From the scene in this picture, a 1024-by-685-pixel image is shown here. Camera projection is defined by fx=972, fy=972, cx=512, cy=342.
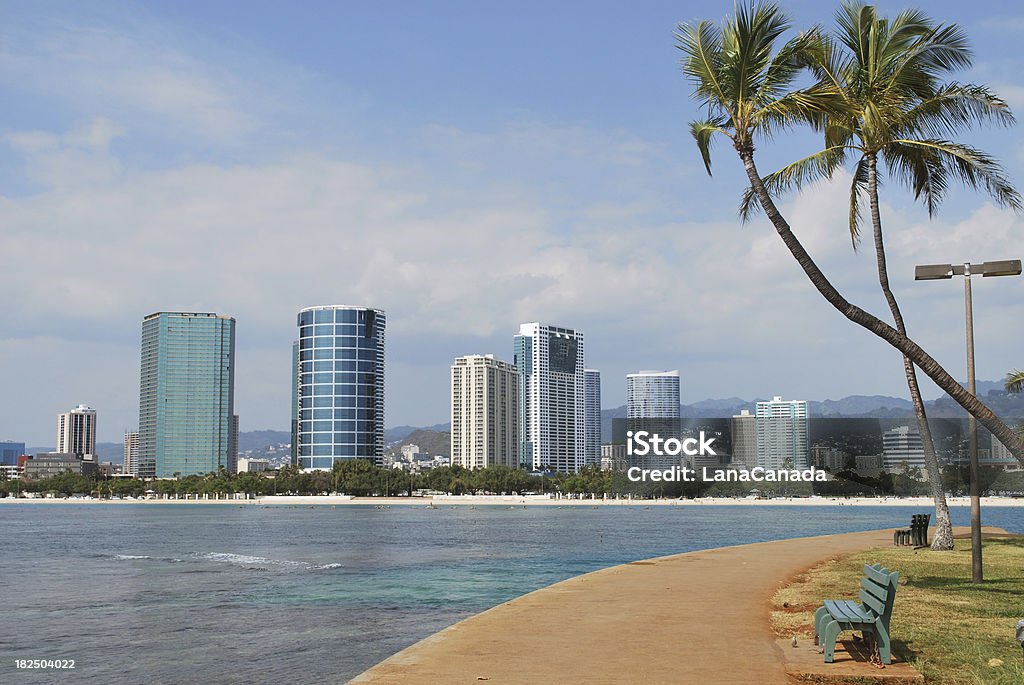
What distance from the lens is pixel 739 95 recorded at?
14.8m

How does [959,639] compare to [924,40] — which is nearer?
[959,639]

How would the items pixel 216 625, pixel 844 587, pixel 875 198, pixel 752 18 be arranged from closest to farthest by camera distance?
pixel 752 18, pixel 844 587, pixel 216 625, pixel 875 198

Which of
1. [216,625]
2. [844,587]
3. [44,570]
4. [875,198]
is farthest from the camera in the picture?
[44,570]

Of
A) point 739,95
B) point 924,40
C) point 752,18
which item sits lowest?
point 739,95

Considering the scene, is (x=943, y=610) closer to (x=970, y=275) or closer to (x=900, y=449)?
(x=970, y=275)

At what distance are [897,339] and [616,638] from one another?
18.0ft

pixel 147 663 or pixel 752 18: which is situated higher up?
pixel 752 18

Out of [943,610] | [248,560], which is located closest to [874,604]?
[943,610]

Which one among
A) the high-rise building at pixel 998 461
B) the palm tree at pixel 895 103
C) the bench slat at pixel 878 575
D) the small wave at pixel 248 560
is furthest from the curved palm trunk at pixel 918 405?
the high-rise building at pixel 998 461

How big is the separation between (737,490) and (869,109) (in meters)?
183

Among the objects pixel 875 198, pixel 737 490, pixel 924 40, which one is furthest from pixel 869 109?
pixel 737 490

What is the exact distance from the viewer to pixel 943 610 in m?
15.0

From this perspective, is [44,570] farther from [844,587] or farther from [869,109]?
[869,109]

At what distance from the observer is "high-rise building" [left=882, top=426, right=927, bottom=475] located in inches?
7392
